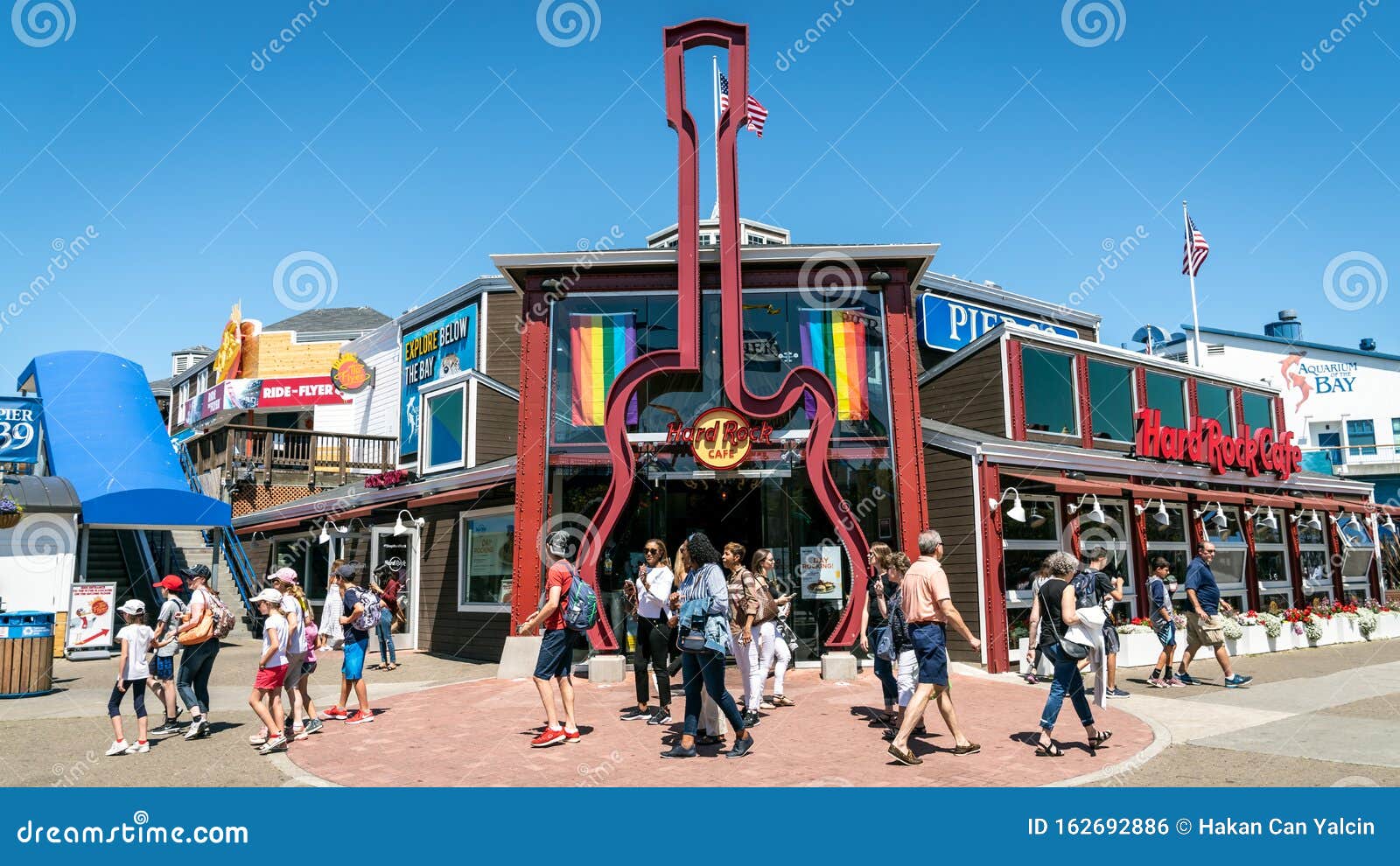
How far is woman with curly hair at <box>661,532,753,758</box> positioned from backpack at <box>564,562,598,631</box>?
912mm

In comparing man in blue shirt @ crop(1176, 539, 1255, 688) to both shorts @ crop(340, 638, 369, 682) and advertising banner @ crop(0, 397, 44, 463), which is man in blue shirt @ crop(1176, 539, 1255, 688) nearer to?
shorts @ crop(340, 638, 369, 682)

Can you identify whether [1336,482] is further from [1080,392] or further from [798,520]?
[798,520]

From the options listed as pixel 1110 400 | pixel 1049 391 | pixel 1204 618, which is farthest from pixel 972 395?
pixel 1204 618

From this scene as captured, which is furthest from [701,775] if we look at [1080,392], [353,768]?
[1080,392]

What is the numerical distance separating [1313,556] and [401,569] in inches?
765

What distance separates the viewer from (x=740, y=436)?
13.3 metres

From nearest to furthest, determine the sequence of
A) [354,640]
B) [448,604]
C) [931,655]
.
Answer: [931,655] < [354,640] < [448,604]

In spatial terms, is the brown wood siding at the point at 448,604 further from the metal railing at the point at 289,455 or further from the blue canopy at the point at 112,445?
the metal railing at the point at 289,455

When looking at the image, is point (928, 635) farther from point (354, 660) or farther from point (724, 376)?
point (724, 376)

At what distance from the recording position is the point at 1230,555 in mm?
18641

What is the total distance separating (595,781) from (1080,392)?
13268mm

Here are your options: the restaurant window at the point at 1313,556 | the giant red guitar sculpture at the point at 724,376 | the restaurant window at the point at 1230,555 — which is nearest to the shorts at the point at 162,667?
the giant red guitar sculpture at the point at 724,376

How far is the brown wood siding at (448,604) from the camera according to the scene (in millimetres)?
15805

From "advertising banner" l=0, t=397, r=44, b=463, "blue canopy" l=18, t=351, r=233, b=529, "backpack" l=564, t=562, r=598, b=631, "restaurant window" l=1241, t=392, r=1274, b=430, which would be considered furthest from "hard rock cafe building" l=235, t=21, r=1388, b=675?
"advertising banner" l=0, t=397, r=44, b=463
